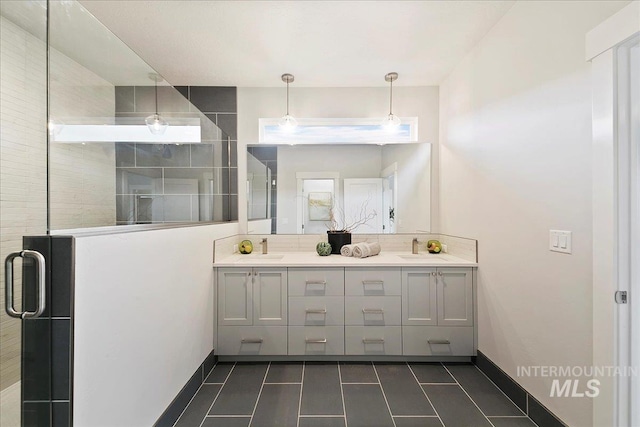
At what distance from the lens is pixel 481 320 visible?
208 centimetres

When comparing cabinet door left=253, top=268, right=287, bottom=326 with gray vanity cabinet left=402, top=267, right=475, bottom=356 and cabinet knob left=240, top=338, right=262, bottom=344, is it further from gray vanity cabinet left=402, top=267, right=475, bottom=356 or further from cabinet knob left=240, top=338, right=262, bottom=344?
gray vanity cabinet left=402, top=267, right=475, bottom=356

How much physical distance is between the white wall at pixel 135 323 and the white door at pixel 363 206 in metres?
1.47

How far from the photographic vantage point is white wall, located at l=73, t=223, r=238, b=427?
0.99 m

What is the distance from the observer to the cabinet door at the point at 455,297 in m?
2.15

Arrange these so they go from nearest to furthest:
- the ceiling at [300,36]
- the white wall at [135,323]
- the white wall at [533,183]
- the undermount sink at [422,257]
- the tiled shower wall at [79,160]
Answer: the white wall at [135,323]
the tiled shower wall at [79,160]
the white wall at [533,183]
the ceiling at [300,36]
the undermount sink at [422,257]

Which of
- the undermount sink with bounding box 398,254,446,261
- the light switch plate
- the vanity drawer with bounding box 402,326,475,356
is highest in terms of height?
the light switch plate

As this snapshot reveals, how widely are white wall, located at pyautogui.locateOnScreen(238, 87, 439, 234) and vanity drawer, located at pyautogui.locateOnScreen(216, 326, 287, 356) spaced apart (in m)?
1.31

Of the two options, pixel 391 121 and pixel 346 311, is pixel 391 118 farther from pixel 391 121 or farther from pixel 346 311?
pixel 346 311

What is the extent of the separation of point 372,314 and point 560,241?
4.29ft

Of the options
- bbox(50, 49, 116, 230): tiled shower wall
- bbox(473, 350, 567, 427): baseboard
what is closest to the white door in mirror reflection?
bbox(50, 49, 116, 230): tiled shower wall

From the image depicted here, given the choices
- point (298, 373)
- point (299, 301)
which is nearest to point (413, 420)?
point (298, 373)

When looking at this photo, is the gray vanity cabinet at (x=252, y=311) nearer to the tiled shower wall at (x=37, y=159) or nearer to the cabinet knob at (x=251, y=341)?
the cabinet knob at (x=251, y=341)

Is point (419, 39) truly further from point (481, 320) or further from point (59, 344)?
point (59, 344)

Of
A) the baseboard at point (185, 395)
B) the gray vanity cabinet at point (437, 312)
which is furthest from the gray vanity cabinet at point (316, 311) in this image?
the baseboard at point (185, 395)
